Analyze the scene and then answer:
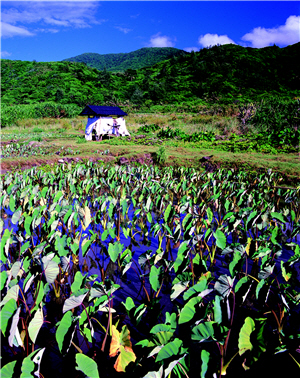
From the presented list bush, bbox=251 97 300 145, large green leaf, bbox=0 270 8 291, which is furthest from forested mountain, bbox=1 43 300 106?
large green leaf, bbox=0 270 8 291

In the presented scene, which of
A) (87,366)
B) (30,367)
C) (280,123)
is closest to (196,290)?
(87,366)

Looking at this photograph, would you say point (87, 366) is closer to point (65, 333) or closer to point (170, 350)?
point (65, 333)

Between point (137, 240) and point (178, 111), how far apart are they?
1141 inches

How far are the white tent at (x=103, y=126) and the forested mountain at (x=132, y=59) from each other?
74941 millimetres

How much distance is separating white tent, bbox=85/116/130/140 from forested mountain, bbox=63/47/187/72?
74.9m

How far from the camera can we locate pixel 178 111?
101 feet

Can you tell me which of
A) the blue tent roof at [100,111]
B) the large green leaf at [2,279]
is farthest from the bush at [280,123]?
the large green leaf at [2,279]

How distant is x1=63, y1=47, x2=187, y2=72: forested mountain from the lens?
85.4 m

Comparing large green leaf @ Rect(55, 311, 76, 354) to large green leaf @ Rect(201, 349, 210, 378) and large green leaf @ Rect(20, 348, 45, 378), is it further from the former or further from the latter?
large green leaf @ Rect(201, 349, 210, 378)

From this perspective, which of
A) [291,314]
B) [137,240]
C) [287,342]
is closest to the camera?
[287,342]

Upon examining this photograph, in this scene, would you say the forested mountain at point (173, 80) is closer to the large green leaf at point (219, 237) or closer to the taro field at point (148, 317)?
the large green leaf at point (219, 237)

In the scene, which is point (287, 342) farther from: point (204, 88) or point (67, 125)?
point (204, 88)

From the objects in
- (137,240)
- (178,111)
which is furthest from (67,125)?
(137,240)

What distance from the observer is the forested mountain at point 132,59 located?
280ft
